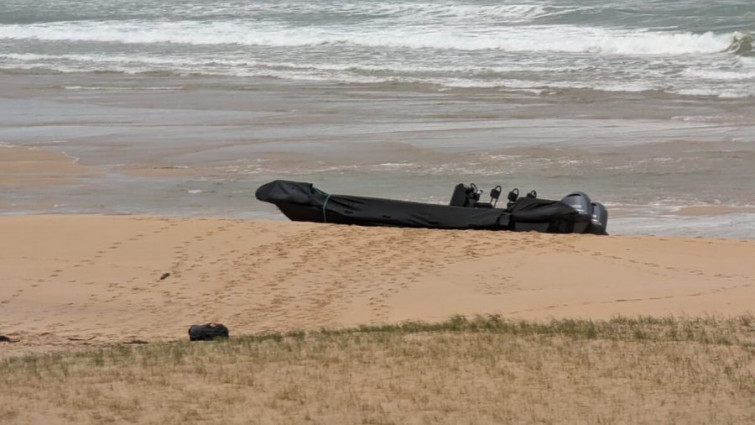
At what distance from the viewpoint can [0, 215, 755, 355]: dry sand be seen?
40.7 feet

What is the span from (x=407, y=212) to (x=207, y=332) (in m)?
4.93

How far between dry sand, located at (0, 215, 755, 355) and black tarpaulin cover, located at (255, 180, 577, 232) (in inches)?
8.0

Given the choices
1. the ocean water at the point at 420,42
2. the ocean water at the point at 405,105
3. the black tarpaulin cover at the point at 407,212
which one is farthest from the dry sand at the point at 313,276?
the ocean water at the point at 420,42

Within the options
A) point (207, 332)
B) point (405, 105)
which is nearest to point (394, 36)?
point (405, 105)

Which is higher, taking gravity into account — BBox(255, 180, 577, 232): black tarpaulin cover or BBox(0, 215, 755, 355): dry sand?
BBox(255, 180, 577, 232): black tarpaulin cover

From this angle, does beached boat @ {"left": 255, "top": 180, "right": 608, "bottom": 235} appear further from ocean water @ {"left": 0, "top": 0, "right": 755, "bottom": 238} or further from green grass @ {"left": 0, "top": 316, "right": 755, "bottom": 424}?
green grass @ {"left": 0, "top": 316, "right": 755, "bottom": 424}

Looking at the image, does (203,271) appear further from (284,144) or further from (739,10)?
(739,10)

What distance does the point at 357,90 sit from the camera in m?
29.5

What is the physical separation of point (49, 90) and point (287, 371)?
2250 centimetres

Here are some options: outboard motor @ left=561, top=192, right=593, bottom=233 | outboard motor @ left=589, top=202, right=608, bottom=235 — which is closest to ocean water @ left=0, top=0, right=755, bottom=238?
outboard motor @ left=589, top=202, right=608, bottom=235

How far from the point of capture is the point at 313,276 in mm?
13914

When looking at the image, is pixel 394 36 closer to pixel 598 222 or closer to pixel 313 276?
pixel 598 222

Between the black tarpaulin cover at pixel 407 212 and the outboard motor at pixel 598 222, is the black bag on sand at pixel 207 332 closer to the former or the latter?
the black tarpaulin cover at pixel 407 212

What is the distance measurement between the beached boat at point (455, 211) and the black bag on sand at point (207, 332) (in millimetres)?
4774
